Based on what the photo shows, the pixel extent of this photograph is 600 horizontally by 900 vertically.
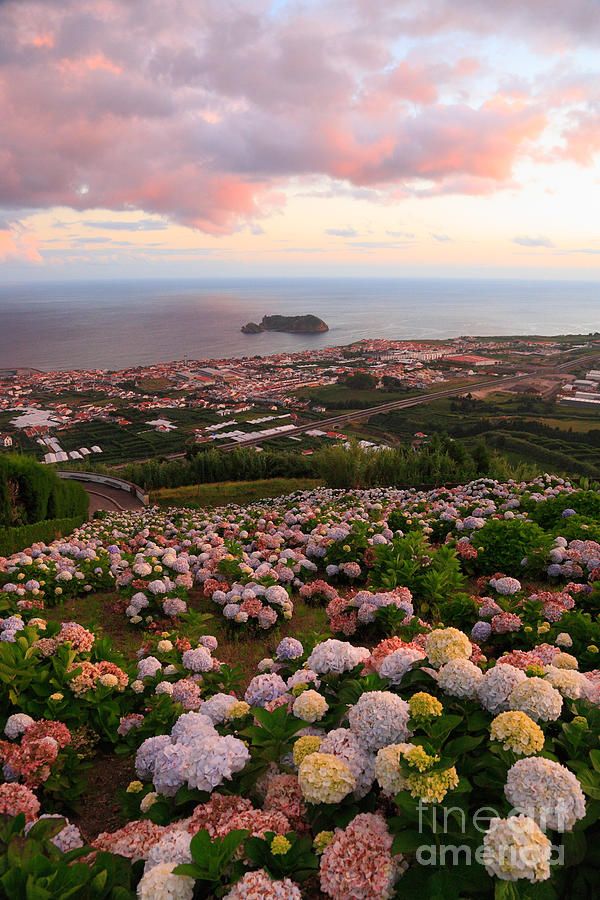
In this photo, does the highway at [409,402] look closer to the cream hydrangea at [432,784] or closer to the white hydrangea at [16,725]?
the white hydrangea at [16,725]

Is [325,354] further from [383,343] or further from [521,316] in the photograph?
[521,316]

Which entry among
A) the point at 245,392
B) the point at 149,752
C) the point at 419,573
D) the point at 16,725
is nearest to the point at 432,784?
the point at 149,752

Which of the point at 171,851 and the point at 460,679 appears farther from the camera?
the point at 460,679

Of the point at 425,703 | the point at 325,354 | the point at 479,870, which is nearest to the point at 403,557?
the point at 425,703

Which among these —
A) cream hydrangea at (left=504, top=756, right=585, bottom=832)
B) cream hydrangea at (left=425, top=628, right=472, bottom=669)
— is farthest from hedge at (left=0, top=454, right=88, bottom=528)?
cream hydrangea at (left=504, top=756, right=585, bottom=832)

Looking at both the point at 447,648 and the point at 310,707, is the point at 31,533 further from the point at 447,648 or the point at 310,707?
the point at 447,648

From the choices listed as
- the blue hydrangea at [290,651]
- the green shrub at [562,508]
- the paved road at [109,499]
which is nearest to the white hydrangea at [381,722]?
the blue hydrangea at [290,651]

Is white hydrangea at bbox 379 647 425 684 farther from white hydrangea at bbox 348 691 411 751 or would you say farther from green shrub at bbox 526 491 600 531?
green shrub at bbox 526 491 600 531
